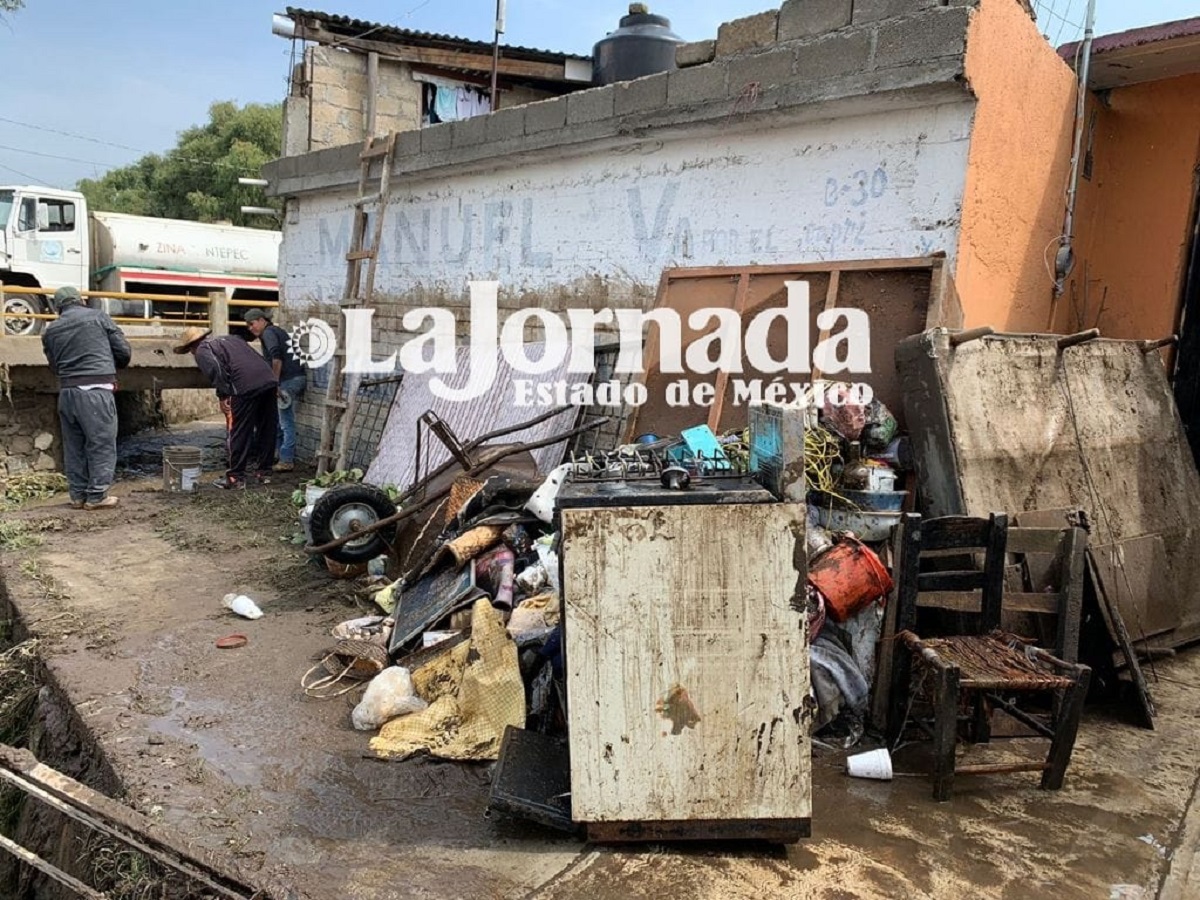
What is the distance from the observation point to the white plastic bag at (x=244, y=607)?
4.95m

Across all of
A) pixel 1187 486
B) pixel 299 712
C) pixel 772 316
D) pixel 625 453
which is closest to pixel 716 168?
pixel 772 316

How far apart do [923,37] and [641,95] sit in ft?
6.54

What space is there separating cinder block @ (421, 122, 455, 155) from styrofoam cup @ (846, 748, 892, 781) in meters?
6.10

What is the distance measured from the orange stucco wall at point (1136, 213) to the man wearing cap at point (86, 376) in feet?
25.2

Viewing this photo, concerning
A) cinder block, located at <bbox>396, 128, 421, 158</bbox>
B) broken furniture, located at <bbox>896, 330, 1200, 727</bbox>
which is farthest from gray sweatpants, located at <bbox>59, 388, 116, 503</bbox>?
broken furniture, located at <bbox>896, 330, 1200, 727</bbox>

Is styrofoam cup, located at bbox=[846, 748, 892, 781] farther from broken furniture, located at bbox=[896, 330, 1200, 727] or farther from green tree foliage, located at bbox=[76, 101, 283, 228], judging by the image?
green tree foliage, located at bbox=[76, 101, 283, 228]

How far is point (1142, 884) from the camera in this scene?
255 centimetres

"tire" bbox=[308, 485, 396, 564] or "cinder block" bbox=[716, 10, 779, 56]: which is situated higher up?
"cinder block" bbox=[716, 10, 779, 56]

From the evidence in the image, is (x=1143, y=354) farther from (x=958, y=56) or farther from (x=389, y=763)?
(x=389, y=763)

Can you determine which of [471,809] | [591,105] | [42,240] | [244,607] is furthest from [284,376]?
[42,240]

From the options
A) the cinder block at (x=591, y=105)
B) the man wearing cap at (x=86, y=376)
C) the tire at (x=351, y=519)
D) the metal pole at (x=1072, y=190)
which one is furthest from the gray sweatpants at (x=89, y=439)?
the metal pole at (x=1072, y=190)

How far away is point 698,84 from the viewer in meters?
5.29

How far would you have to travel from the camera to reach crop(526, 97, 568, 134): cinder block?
6258mm

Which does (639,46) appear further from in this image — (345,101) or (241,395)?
(241,395)
